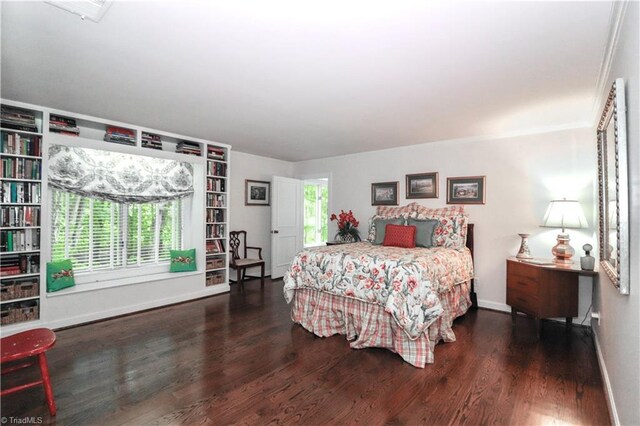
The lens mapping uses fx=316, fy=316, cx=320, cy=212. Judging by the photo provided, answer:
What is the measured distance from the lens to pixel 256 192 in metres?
5.91

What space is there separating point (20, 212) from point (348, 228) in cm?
410

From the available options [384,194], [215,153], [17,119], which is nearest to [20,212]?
[17,119]

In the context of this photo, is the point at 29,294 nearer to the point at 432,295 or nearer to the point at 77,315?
the point at 77,315

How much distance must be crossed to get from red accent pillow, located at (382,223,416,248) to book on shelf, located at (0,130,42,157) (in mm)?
3982

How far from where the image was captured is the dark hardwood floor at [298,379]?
6.41 ft

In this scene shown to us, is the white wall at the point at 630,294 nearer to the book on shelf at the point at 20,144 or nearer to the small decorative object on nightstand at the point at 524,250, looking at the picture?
the small decorative object on nightstand at the point at 524,250

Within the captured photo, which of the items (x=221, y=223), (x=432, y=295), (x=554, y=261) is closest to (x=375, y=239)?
(x=432, y=295)

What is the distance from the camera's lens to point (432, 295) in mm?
2652

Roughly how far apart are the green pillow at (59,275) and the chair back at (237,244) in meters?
2.16

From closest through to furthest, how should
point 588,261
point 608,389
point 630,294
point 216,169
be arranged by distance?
point 630,294, point 608,389, point 588,261, point 216,169

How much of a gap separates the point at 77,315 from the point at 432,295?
3.74m

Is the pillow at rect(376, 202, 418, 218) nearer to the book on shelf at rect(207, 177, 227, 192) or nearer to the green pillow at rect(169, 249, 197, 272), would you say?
the book on shelf at rect(207, 177, 227, 192)

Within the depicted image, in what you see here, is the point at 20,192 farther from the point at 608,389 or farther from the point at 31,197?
the point at 608,389

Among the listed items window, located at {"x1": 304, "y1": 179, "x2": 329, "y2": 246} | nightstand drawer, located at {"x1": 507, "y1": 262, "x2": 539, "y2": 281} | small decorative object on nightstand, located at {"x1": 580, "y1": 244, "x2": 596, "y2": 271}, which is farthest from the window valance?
small decorative object on nightstand, located at {"x1": 580, "y1": 244, "x2": 596, "y2": 271}
